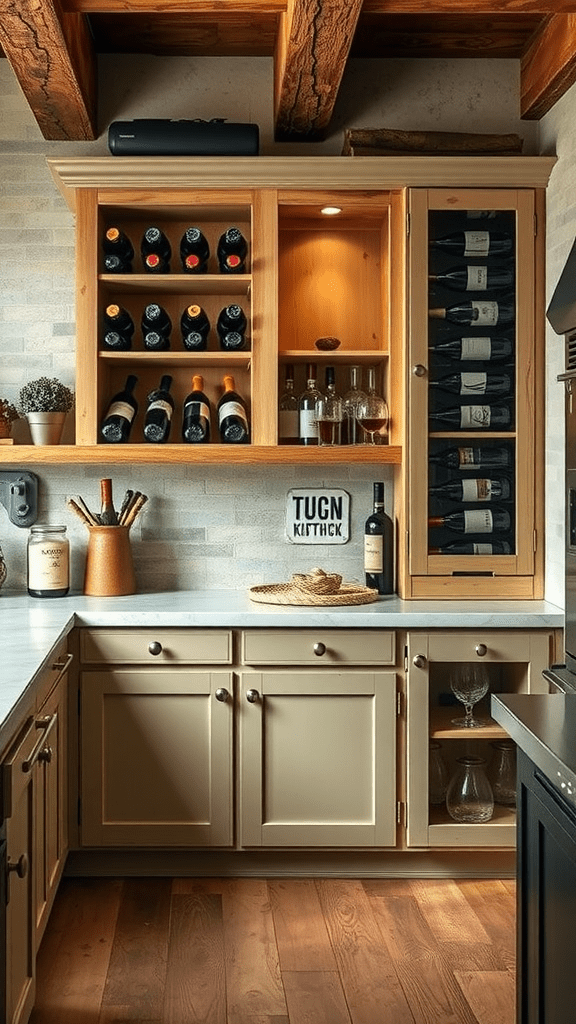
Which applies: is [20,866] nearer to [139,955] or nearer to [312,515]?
[139,955]

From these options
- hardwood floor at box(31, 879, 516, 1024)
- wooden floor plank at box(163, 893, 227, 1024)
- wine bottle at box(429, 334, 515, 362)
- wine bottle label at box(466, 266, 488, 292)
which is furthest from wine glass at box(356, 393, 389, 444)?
wooden floor plank at box(163, 893, 227, 1024)

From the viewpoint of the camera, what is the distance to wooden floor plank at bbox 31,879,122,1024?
113 inches

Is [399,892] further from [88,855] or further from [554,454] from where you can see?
[554,454]

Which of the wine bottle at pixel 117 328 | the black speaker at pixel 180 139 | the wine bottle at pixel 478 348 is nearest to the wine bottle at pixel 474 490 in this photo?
the wine bottle at pixel 478 348

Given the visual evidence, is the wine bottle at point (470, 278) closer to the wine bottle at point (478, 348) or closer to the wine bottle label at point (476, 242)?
the wine bottle label at point (476, 242)

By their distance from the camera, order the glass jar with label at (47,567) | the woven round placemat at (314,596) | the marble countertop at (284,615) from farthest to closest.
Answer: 1. the glass jar with label at (47,567)
2. the woven round placemat at (314,596)
3. the marble countertop at (284,615)

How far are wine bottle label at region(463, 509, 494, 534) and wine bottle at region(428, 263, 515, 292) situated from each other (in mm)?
766

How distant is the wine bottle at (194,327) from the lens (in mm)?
4012

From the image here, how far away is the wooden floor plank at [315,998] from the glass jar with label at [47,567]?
160 centimetres

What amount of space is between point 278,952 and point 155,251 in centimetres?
231

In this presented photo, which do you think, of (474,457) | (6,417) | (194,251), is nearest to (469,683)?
(474,457)

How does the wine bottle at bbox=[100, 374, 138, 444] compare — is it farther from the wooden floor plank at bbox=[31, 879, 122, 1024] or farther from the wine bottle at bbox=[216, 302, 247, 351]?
the wooden floor plank at bbox=[31, 879, 122, 1024]

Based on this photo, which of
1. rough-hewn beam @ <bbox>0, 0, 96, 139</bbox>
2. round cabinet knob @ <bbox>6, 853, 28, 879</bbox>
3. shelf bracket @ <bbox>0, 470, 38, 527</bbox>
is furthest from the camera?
shelf bracket @ <bbox>0, 470, 38, 527</bbox>

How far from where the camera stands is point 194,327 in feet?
13.3
